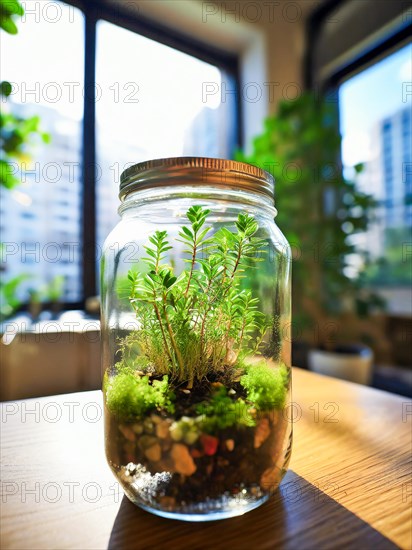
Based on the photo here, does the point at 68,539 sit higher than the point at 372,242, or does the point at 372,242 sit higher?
the point at 372,242

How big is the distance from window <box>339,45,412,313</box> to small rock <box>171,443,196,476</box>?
1871 millimetres

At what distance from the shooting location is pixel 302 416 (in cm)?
62

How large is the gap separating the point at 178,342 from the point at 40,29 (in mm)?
1956

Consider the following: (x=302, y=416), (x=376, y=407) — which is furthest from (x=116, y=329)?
(x=376, y=407)

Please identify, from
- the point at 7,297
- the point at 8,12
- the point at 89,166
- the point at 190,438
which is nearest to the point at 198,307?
the point at 190,438

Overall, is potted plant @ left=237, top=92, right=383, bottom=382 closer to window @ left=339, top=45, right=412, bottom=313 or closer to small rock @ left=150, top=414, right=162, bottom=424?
window @ left=339, top=45, right=412, bottom=313

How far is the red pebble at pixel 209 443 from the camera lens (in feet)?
0.99

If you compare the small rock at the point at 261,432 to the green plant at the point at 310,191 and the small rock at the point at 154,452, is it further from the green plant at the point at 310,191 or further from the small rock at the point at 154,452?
the green plant at the point at 310,191

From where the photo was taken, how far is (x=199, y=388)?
365mm

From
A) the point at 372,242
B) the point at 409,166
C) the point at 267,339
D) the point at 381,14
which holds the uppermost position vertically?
the point at 381,14

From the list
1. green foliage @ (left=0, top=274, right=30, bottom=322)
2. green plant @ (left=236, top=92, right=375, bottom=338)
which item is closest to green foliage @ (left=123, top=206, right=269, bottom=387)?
green foliage @ (left=0, top=274, right=30, bottom=322)

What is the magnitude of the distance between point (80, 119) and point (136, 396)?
6.15ft

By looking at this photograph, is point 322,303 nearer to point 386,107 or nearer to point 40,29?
point 386,107

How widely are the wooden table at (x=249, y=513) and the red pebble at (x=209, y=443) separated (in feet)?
0.26
